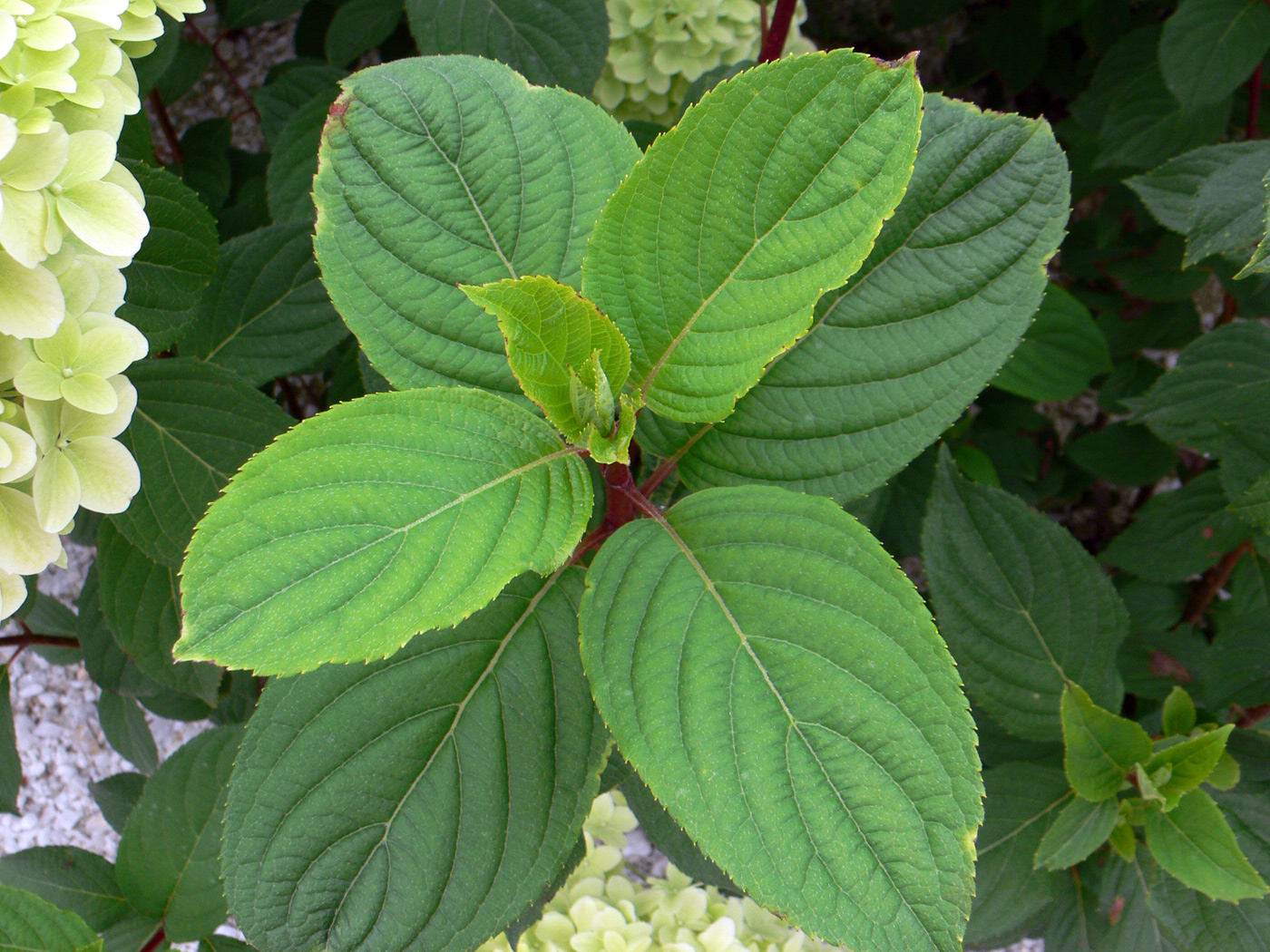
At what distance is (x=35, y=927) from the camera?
94 cm

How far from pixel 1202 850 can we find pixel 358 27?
1.60 meters

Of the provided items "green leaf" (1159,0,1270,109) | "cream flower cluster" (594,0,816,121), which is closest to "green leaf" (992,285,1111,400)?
"green leaf" (1159,0,1270,109)

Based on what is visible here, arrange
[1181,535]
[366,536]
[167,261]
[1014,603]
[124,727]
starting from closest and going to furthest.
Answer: [366,536] → [167,261] → [1014,603] → [1181,535] → [124,727]

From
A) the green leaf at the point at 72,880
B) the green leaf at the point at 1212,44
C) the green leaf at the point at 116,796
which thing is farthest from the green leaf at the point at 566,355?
the green leaf at the point at 116,796

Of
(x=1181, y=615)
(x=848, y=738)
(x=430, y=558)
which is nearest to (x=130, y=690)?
(x=430, y=558)

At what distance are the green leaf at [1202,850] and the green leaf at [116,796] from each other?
1.45 metres

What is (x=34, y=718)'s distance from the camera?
1899 millimetres

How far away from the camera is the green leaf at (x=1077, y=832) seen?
0.95m

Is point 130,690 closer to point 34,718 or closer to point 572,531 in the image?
point 34,718

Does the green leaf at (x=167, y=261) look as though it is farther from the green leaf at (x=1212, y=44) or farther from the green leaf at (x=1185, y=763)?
the green leaf at (x=1212, y=44)

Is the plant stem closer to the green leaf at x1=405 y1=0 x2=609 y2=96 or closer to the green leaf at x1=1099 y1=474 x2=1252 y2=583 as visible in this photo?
the green leaf at x1=405 y1=0 x2=609 y2=96

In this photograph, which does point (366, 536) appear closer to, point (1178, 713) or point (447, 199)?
point (447, 199)

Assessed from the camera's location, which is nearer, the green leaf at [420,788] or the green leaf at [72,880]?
the green leaf at [420,788]

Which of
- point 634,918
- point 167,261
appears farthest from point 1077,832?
point 167,261
